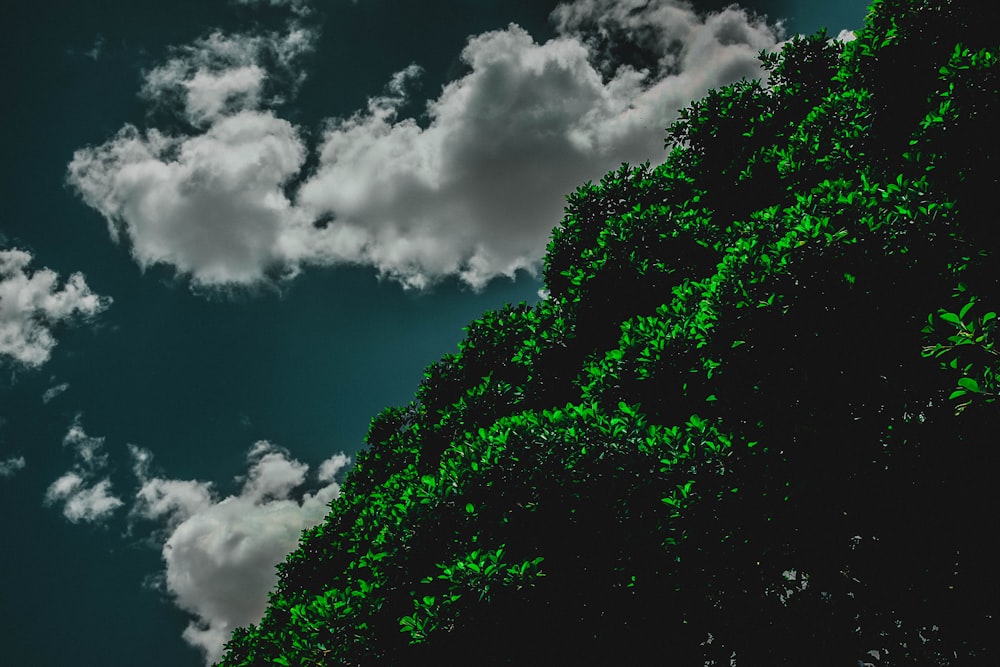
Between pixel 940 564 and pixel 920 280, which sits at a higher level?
pixel 920 280

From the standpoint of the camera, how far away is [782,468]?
7.11 metres

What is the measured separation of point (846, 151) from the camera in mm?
8633

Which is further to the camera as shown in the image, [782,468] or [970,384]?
[782,468]

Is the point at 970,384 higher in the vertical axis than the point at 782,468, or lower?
lower

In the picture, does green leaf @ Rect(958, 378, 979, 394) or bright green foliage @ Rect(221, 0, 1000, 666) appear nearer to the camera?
green leaf @ Rect(958, 378, 979, 394)

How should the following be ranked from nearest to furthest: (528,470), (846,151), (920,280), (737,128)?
(920,280)
(528,470)
(846,151)
(737,128)

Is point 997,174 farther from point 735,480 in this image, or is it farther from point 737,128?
point 737,128

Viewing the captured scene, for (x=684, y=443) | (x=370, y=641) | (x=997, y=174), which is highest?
(x=997, y=174)

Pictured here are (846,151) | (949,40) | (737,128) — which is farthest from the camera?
(737,128)

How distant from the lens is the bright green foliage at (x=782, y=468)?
6816 mm

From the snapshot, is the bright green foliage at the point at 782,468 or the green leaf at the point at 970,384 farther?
the bright green foliage at the point at 782,468

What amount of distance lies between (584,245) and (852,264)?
21.0 feet

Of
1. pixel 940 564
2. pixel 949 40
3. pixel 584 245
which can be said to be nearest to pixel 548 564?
pixel 940 564

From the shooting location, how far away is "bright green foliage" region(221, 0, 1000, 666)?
6816 millimetres
